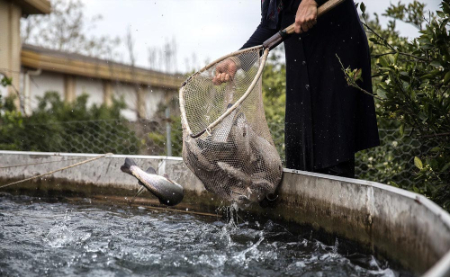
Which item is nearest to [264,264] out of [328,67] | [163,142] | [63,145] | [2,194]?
[328,67]

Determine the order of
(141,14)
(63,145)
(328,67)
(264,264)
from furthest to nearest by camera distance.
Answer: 1. (63,145)
2. (141,14)
3. (328,67)
4. (264,264)

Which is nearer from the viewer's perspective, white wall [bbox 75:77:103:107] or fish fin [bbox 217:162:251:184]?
fish fin [bbox 217:162:251:184]

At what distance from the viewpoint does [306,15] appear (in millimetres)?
2812

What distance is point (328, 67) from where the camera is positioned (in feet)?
10.2

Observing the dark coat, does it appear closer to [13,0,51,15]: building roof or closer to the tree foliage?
the tree foliage

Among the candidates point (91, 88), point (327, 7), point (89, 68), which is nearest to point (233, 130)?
point (327, 7)

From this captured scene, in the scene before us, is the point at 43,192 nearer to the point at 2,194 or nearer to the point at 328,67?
the point at 2,194

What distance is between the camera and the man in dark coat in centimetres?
301

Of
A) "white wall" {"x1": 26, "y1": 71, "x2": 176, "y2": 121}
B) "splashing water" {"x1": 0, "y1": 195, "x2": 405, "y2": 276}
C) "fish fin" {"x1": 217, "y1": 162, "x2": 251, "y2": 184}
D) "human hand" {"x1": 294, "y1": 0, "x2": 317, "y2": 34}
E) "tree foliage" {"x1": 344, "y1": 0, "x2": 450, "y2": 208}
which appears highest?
"white wall" {"x1": 26, "y1": 71, "x2": 176, "y2": 121}

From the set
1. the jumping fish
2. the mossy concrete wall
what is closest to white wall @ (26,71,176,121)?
the mossy concrete wall

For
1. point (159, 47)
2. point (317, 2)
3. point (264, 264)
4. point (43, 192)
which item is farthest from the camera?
point (159, 47)

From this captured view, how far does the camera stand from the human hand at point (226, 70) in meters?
3.17

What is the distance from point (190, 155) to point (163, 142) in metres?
3.99

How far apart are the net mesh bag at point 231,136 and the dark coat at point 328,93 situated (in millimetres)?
266
